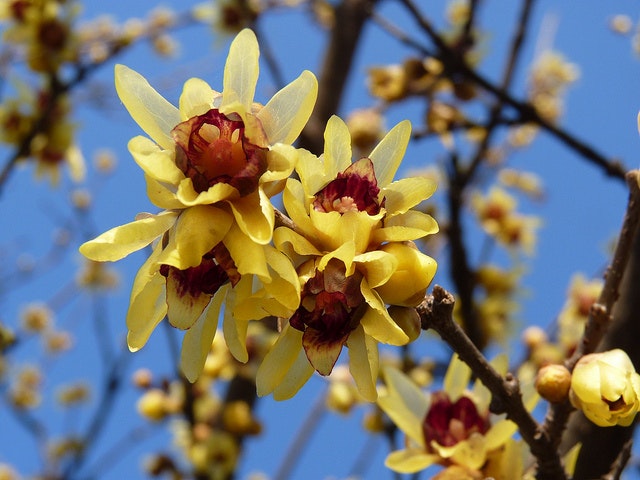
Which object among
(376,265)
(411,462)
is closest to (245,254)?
(376,265)

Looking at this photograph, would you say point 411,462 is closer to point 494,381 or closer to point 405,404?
point 405,404

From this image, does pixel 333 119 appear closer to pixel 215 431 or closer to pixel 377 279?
pixel 377 279

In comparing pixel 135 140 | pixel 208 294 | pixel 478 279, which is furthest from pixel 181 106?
pixel 478 279

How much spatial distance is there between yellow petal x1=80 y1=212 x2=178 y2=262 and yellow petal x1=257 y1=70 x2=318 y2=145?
144 mm

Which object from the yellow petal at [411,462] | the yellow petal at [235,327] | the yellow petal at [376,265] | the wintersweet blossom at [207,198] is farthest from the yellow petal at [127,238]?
the yellow petal at [411,462]

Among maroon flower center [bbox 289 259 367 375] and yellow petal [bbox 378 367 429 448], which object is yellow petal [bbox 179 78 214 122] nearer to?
maroon flower center [bbox 289 259 367 375]

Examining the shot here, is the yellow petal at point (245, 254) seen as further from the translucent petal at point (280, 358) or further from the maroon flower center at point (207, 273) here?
the translucent petal at point (280, 358)

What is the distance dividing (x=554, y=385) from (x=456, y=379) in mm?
267

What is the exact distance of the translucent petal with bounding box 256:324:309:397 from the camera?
74 centimetres

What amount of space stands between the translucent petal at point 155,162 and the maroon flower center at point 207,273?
9 cm

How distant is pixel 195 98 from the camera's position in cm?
73

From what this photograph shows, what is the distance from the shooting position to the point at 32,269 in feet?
12.2

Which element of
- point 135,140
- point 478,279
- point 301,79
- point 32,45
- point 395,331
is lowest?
point 395,331

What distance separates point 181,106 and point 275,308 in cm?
25
